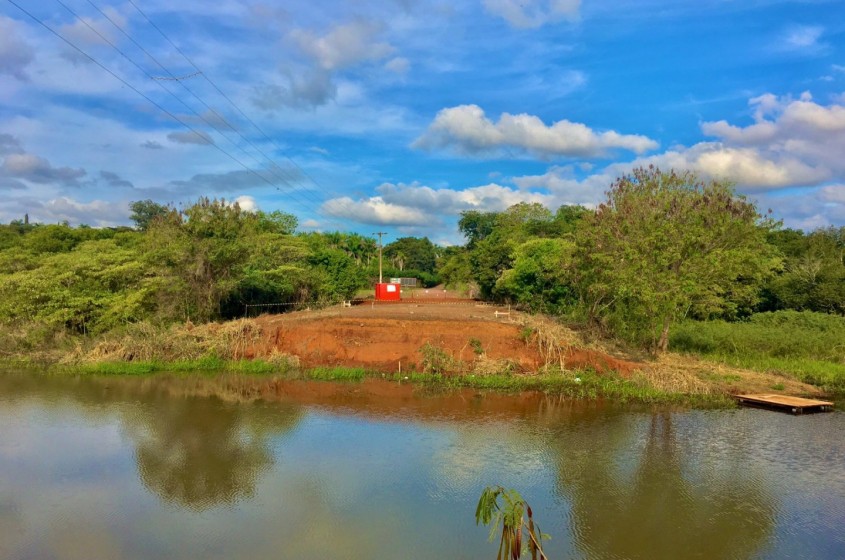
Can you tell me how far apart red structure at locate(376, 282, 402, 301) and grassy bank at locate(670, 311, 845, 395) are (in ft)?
73.6

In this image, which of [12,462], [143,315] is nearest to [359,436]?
[12,462]

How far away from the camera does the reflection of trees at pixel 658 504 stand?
9.38m

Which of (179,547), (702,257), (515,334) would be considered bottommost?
(179,547)

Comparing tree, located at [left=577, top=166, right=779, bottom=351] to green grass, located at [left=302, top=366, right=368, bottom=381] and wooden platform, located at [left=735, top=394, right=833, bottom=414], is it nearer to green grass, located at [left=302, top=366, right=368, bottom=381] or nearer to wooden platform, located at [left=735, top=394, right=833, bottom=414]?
wooden platform, located at [left=735, top=394, right=833, bottom=414]

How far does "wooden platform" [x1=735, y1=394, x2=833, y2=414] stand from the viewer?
17.2 meters

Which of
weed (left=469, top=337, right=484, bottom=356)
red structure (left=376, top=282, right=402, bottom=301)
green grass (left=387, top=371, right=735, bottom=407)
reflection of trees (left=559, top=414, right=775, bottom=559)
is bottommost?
reflection of trees (left=559, top=414, right=775, bottom=559)

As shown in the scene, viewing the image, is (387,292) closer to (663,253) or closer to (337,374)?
(337,374)

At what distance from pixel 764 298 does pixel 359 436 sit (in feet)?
97.0

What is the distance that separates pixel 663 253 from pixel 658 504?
12119mm

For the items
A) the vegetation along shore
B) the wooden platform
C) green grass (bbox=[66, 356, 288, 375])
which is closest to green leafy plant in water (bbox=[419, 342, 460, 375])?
the vegetation along shore

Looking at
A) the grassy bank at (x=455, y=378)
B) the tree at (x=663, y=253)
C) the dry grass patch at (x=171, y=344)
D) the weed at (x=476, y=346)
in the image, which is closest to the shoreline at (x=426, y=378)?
the grassy bank at (x=455, y=378)

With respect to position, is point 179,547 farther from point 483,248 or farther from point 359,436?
point 483,248

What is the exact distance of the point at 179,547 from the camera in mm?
9117

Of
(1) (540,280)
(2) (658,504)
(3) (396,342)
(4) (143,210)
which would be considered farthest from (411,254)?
(2) (658,504)
